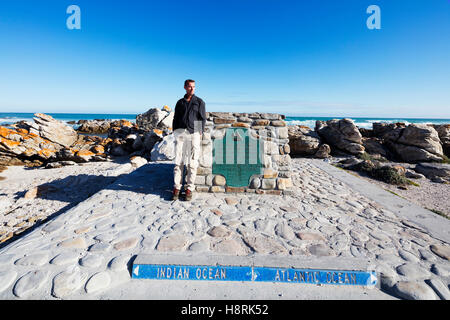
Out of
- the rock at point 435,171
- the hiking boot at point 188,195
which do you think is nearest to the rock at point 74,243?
the hiking boot at point 188,195

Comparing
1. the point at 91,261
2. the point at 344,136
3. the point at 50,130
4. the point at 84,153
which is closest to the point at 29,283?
the point at 91,261

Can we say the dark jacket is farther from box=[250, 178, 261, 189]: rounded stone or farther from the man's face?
box=[250, 178, 261, 189]: rounded stone

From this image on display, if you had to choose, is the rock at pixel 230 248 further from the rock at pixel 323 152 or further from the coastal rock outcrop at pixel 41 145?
the rock at pixel 323 152

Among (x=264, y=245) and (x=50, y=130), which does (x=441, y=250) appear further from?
(x=50, y=130)

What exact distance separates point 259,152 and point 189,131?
1.65 metres

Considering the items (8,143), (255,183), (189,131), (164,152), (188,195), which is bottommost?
(188,195)

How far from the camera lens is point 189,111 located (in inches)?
163

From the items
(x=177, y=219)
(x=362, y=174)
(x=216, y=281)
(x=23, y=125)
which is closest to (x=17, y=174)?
(x=23, y=125)

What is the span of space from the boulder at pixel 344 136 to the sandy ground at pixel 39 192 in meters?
12.1

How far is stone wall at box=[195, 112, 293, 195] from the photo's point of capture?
4.60 metres

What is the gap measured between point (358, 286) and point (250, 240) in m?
1.31

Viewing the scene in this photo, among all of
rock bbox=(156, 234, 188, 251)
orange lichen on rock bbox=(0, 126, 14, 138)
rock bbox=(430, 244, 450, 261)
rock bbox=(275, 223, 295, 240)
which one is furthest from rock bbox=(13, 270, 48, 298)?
orange lichen on rock bbox=(0, 126, 14, 138)

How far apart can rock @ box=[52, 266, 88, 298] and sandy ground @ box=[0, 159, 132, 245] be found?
273 centimetres
